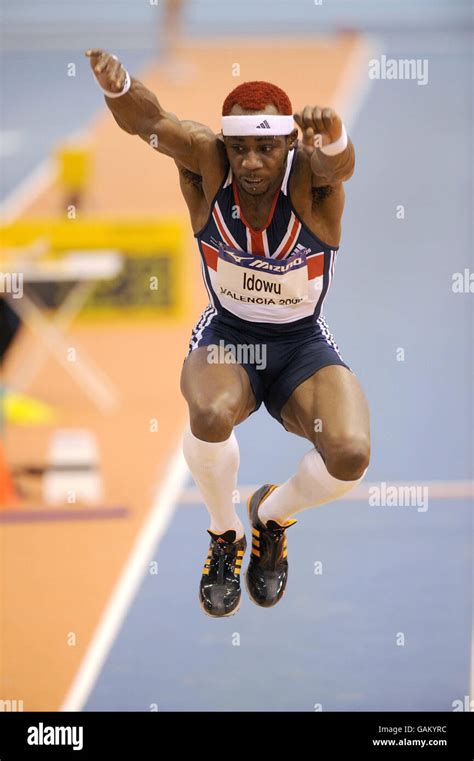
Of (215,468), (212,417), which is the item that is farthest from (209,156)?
(215,468)

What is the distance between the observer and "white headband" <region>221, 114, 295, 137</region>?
17.7 feet

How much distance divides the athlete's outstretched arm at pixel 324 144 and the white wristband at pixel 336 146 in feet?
0.04

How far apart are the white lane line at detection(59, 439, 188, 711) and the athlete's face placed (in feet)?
11.6

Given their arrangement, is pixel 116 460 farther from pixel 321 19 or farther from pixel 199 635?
pixel 321 19

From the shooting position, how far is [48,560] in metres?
9.72

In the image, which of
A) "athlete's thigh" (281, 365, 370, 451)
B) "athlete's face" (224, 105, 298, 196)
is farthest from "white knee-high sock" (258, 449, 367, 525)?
"athlete's face" (224, 105, 298, 196)

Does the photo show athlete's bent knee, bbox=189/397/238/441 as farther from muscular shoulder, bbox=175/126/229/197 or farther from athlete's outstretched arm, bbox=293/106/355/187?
athlete's outstretched arm, bbox=293/106/355/187

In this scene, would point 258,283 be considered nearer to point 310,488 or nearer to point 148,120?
point 148,120

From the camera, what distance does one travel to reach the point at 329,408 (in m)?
5.79

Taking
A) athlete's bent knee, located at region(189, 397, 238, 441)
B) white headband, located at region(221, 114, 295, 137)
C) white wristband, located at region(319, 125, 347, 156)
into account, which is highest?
white headband, located at region(221, 114, 295, 137)

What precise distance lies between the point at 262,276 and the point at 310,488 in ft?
3.05

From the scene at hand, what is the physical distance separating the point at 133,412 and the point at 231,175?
22.5ft

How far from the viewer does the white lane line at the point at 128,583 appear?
26.5 ft

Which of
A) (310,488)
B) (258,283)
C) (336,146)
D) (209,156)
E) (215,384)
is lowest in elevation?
(310,488)
